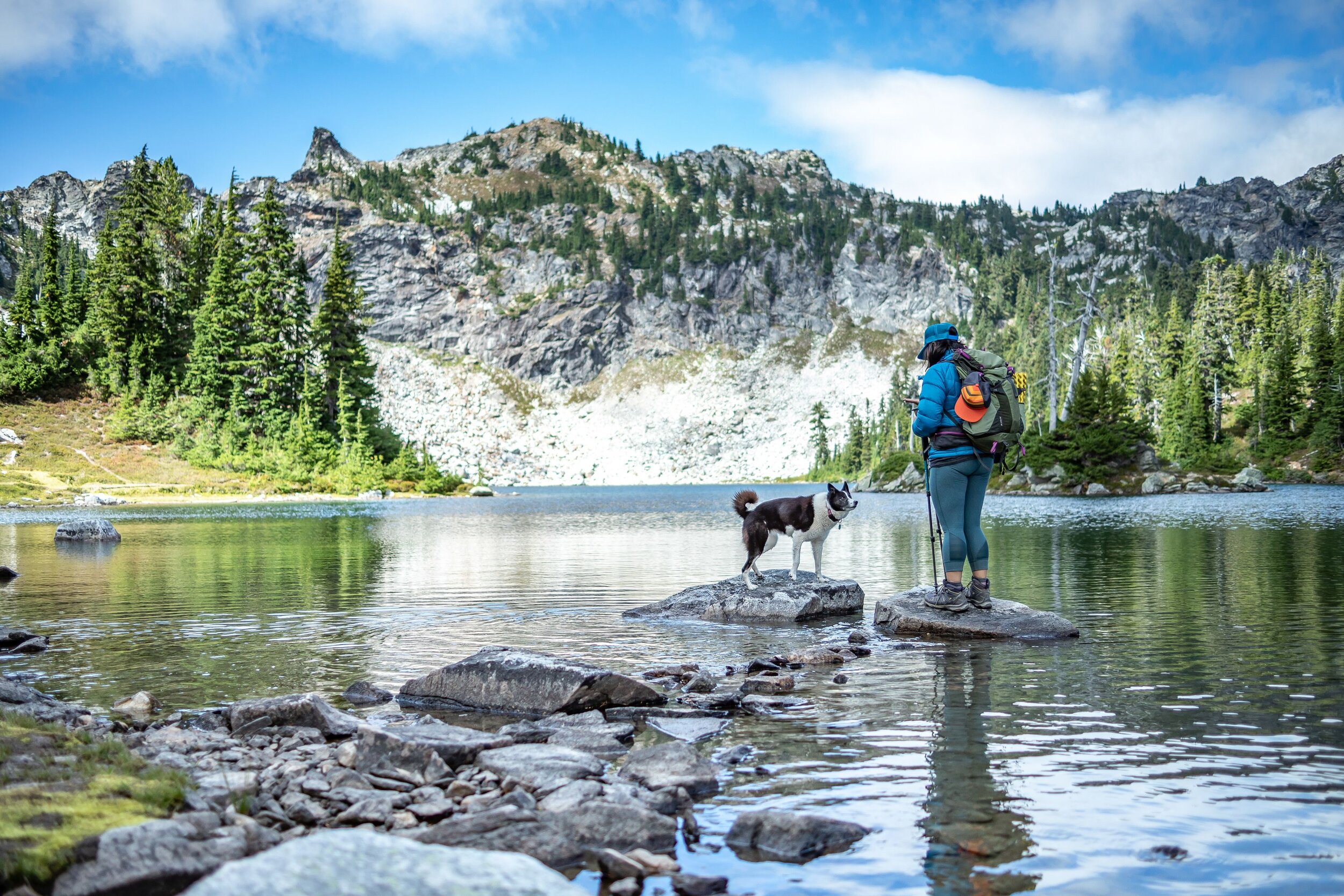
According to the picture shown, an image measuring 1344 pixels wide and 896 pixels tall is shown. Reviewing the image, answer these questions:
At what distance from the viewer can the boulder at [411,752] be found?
7.28 meters

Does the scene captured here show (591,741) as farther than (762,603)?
No

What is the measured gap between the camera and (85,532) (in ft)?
116

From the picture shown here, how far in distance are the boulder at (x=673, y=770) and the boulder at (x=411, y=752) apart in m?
1.43

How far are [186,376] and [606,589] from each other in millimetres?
78421

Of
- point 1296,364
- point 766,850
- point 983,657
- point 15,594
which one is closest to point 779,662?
point 983,657

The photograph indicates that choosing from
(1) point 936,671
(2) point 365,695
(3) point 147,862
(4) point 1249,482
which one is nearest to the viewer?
(3) point 147,862

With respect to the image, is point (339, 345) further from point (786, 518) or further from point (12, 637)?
point (786, 518)

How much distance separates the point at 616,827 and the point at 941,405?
9.19 metres

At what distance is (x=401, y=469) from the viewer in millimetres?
95500

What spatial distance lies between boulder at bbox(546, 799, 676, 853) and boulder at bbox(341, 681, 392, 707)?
18.0 ft

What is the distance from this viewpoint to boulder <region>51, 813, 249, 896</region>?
4.36m

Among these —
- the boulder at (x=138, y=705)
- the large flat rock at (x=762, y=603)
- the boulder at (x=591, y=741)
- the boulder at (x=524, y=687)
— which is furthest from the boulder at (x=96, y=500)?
the boulder at (x=591, y=741)

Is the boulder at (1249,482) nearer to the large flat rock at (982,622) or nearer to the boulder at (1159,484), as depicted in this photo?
the boulder at (1159,484)

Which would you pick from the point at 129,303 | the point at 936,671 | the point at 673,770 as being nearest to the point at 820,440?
the point at 129,303
